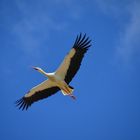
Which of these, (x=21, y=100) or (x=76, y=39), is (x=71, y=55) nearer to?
(x=76, y=39)

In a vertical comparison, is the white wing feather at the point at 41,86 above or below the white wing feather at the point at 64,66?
above

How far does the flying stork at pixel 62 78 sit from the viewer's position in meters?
20.5

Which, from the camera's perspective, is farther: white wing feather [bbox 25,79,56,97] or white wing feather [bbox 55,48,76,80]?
white wing feather [bbox 25,79,56,97]

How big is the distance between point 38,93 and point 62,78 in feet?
5.98

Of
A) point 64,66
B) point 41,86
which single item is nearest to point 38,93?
point 41,86

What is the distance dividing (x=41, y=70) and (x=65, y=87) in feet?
5.02

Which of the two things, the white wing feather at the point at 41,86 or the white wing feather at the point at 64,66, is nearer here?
the white wing feather at the point at 64,66

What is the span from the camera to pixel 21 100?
2278 cm

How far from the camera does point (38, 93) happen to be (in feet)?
74.1

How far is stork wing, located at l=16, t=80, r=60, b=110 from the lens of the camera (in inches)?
874

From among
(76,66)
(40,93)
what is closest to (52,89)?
(40,93)

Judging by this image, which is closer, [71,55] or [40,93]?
[71,55]

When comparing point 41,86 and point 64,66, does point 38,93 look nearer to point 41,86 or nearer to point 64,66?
point 41,86

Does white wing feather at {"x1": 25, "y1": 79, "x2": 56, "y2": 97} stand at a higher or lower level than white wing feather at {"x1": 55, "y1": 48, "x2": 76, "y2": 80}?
higher
